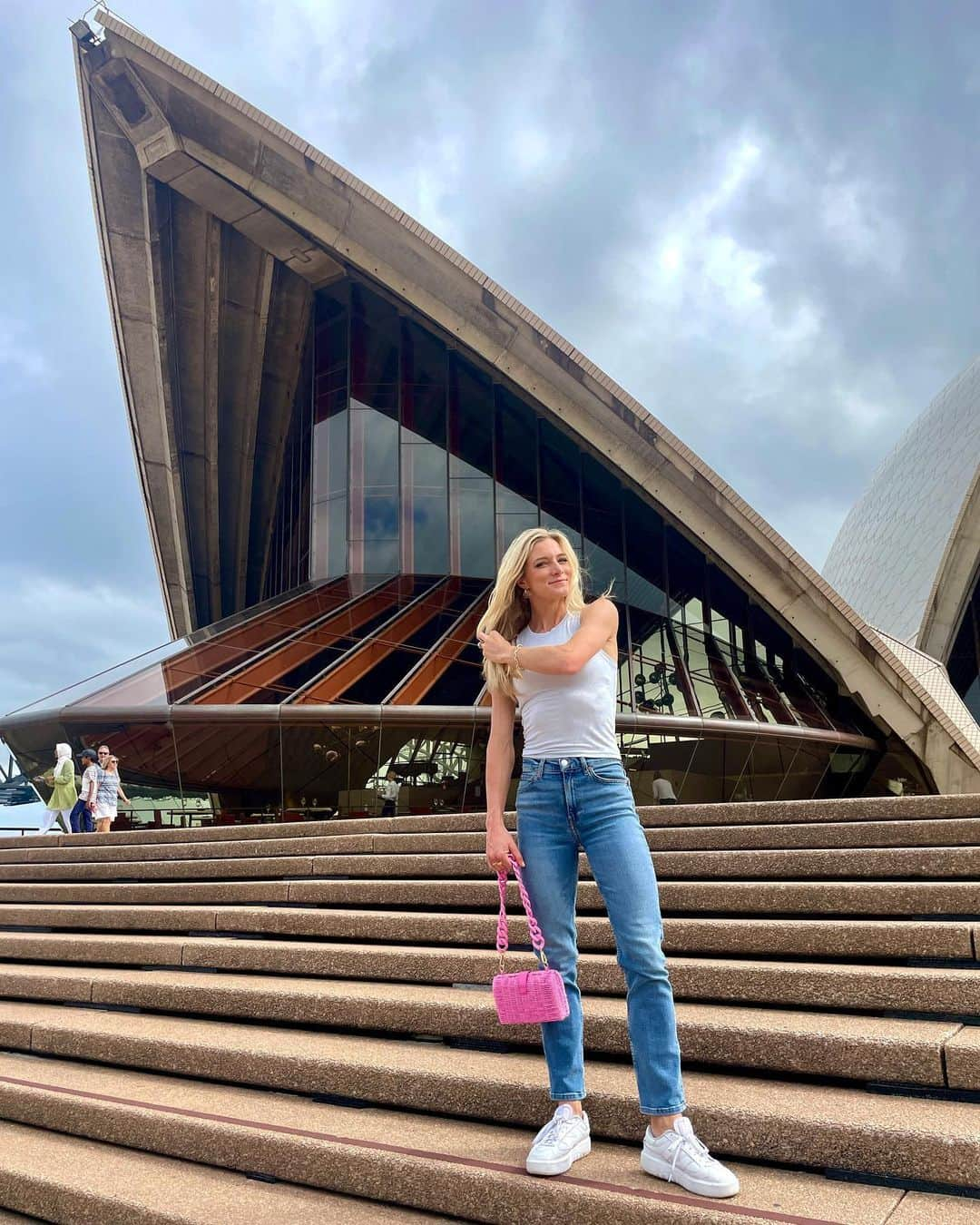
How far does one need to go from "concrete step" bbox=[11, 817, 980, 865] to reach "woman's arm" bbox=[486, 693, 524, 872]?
2.58m

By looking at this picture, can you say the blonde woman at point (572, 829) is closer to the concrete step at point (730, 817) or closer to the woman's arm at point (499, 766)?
the woman's arm at point (499, 766)

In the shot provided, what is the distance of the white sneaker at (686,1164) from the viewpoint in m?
2.32

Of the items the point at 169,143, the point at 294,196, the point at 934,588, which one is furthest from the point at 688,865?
the point at 934,588

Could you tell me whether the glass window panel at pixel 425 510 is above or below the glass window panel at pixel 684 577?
above

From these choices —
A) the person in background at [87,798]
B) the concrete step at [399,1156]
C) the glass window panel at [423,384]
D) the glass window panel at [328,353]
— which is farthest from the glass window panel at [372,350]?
the concrete step at [399,1156]

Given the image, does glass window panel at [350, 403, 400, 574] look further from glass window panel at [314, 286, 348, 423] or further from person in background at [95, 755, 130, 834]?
person in background at [95, 755, 130, 834]

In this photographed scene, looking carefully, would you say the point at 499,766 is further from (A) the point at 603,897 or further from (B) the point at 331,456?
(B) the point at 331,456

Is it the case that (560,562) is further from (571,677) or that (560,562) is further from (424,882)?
(424,882)

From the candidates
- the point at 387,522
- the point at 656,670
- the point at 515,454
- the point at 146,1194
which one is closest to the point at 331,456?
the point at 387,522

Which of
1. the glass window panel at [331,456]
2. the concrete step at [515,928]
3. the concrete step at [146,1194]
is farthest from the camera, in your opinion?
the glass window panel at [331,456]

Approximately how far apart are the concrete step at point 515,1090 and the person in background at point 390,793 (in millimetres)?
8780

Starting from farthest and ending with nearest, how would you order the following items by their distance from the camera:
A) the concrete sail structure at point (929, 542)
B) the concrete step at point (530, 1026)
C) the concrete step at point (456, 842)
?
the concrete sail structure at point (929, 542) → the concrete step at point (456, 842) → the concrete step at point (530, 1026)

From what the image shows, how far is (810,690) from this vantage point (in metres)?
17.6

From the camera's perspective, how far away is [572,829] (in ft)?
8.70
